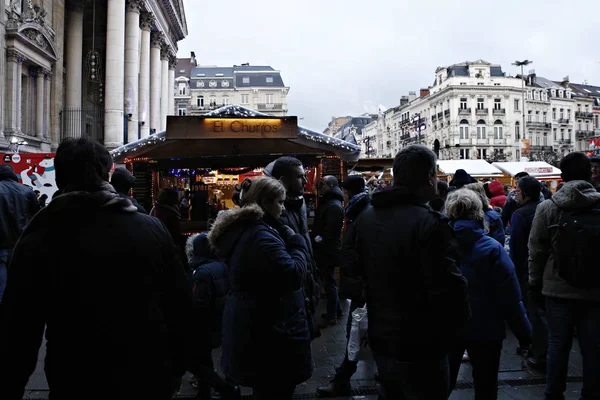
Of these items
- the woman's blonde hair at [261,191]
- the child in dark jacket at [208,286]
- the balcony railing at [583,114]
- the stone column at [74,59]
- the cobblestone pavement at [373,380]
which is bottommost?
the cobblestone pavement at [373,380]

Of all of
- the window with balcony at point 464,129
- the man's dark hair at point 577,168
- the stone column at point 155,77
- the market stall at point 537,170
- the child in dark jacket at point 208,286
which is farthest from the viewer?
the window with balcony at point 464,129

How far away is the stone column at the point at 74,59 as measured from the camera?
23484mm

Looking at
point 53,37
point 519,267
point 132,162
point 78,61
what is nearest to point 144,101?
point 78,61

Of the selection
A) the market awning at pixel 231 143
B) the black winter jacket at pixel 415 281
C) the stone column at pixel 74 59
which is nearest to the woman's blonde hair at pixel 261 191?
the black winter jacket at pixel 415 281

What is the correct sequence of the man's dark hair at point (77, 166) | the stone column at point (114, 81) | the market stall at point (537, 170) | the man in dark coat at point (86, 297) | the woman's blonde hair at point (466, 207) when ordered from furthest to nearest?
the stone column at point (114, 81) → the market stall at point (537, 170) → the woman's blonde hair at point (466, 207) → the man's dark hair at point (77, 166) → the man in dark coat at point (86, 297)

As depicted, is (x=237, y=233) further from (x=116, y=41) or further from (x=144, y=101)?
(x=144, y=101)

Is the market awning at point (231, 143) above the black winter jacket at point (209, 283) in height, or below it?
above

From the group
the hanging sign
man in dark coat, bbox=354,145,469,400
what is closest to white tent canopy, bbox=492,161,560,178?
the hanging sign

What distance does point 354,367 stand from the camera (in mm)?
4562

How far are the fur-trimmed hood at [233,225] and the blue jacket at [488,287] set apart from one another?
1.64m

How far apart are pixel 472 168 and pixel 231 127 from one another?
557 inches

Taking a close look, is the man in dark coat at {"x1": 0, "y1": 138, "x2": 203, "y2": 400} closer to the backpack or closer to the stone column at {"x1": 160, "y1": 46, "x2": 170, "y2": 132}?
the backpack

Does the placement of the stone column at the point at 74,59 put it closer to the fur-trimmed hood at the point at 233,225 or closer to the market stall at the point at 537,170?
the market stall at the point at 537,170

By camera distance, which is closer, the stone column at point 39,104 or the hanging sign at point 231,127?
the hanging sign at point 231,127
